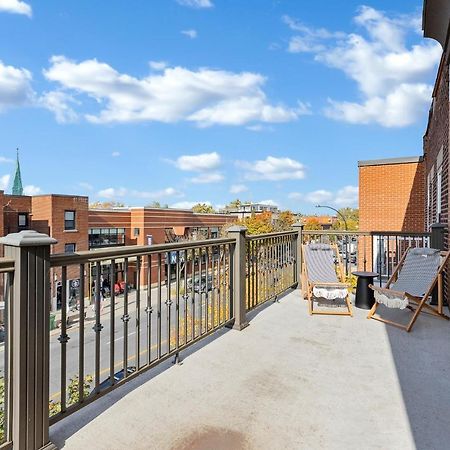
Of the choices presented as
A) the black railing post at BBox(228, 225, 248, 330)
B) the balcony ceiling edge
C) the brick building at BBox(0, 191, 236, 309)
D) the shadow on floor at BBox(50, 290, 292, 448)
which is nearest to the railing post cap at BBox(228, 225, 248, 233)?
the black railing post at BBox(228, 225, 248, 330)

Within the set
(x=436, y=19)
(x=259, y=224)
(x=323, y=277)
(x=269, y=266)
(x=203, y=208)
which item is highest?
(x=203, y=208)

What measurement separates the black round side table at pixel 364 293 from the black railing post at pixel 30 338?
4.07 m

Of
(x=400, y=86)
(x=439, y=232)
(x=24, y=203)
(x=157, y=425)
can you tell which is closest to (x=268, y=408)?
(x=157, y=425)

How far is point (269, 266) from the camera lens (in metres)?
4.60

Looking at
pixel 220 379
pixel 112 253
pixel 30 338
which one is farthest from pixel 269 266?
pixel 30 338

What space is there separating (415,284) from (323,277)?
1.13 metres

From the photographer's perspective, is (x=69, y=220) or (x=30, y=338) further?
(x=69, y=220)

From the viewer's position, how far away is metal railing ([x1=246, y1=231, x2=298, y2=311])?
4113 mm

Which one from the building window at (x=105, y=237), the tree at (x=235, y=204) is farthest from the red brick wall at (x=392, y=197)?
the tree at (x=235, y=204)

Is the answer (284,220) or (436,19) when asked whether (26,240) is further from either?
(284,220)

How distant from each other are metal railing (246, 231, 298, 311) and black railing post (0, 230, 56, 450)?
2.49 metres

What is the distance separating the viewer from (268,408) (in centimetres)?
211

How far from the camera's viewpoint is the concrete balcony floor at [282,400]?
5.93 ft

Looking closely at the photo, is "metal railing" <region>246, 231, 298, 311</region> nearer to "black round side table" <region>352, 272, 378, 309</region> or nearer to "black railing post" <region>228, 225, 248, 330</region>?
"black railing post" <region>228, 225, 248, 330</region>
